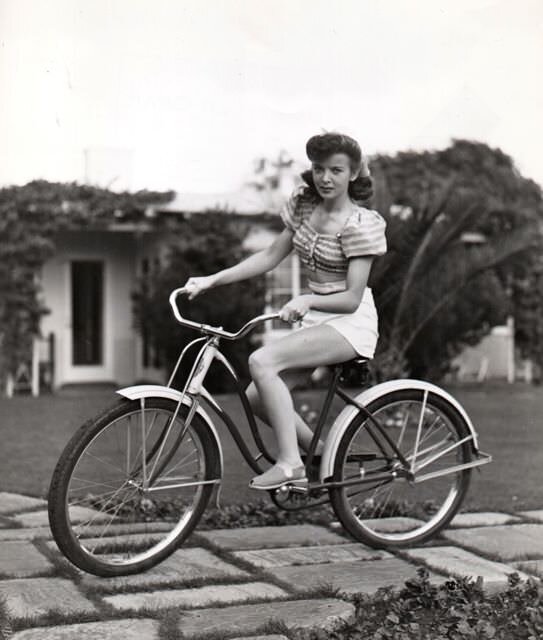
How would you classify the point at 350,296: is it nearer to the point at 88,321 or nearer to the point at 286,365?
the point at 286,365

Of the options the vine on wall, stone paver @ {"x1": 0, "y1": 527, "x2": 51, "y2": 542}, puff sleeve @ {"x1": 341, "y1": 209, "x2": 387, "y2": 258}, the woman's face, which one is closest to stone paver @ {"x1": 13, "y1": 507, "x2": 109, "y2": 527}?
stone paver @ {"x1": 0, "y1": 527, "x2": 51, "y2": 542}

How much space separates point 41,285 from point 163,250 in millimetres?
1913

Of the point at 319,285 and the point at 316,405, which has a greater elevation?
the point at 319,285

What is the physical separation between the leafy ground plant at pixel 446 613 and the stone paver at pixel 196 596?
13.4 inches

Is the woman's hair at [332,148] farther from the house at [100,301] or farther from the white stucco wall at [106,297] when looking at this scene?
the white stucco wall at [106,297]

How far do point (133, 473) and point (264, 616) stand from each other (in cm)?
80

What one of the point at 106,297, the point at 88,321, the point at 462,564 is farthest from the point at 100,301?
the point at 462,564

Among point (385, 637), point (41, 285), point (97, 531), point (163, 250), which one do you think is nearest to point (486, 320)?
point (163, 250)

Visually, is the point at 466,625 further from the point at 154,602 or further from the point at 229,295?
the point at 229,295

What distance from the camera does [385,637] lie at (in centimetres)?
283

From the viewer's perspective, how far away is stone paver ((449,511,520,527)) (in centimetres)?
450

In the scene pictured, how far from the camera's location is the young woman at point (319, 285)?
146 inches

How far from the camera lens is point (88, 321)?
15844 mm

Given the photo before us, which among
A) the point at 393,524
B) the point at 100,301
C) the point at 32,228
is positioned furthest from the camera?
the point at 100,301
